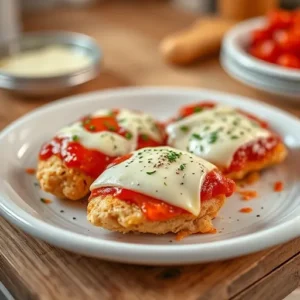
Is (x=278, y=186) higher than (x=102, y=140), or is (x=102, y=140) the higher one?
(x=102, y=140)

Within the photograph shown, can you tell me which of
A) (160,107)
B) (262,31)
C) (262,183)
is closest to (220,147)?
(262,183)

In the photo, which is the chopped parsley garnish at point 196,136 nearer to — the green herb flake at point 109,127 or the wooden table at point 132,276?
the green herb flake at point 109,127

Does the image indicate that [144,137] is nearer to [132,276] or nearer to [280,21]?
[132,276]

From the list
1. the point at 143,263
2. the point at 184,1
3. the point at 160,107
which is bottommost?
the point at 184,1

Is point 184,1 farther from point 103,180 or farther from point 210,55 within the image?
point 103,180

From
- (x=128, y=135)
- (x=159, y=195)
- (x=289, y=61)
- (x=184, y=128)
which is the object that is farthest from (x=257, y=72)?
(x=159, y=195)

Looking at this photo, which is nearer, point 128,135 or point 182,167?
point 182,167

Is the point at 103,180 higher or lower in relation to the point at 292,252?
higher

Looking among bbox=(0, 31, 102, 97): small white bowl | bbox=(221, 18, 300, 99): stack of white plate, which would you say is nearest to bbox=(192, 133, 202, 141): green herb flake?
bbox=(221, 18, 300, 99): stack of white plate
